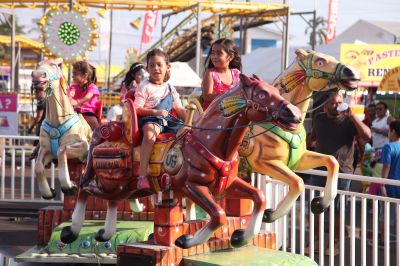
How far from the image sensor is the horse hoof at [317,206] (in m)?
7.15

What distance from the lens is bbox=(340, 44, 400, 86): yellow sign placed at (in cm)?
2452

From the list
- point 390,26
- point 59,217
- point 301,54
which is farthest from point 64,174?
point 390,26

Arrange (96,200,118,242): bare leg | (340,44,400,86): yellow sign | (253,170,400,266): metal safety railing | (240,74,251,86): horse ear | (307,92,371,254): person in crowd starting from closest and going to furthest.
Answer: (240,74,251,86): horse ear, (253,170,400,266): metal safety railing, (96,200,118,242): bare leg, (307,92,371,254): person in crowd, (340,44,400,86): yellow sign

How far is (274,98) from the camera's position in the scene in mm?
5852

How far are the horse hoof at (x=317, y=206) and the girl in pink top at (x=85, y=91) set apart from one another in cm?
329

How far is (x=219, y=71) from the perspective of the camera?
7.75 m

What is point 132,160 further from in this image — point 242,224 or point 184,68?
point 184,68

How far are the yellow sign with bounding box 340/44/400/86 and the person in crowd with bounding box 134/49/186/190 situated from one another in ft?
58.1

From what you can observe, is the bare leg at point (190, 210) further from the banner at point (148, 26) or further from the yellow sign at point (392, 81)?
the banner at point (148, 26)

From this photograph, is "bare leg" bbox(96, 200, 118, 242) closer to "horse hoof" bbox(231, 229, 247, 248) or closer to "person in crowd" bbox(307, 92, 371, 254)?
"horse hoof" bbox(231, 229, 247, 248)

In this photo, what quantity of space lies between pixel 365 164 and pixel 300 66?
6.14 metres

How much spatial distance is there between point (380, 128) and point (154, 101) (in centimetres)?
786


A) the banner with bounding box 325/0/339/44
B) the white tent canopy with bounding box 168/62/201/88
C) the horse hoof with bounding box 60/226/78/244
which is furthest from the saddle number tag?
the banner with bounding box 325/0/339/44

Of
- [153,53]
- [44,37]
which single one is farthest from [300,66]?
[44,37]
